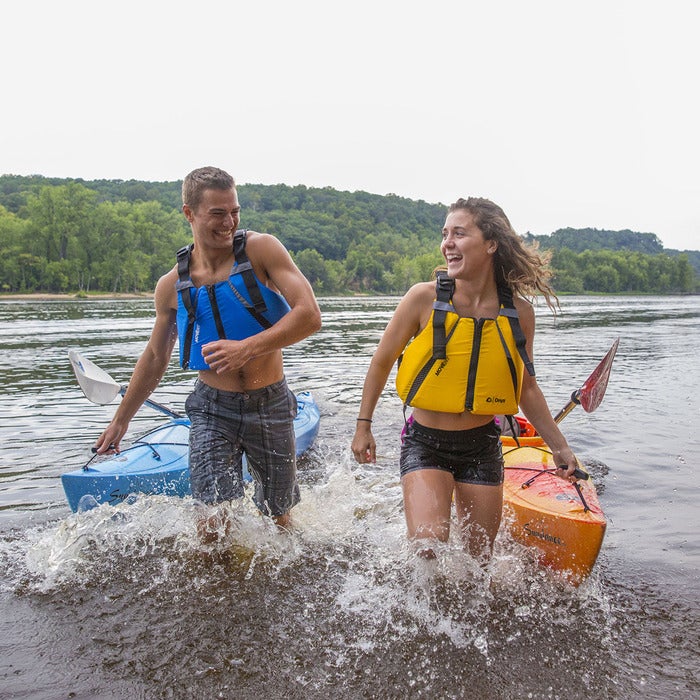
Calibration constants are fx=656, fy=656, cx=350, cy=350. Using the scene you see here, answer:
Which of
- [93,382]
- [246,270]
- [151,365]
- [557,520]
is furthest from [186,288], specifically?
[557,520]

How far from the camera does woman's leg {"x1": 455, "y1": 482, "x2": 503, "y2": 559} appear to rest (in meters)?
3.94

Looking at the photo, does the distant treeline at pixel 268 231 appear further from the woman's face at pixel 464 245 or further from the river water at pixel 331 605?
the woman's face at pixel 464 245

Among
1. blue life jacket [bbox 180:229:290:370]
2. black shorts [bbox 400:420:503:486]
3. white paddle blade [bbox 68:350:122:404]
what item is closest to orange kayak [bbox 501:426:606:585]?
black shorts [bbox 400:420:503:486]

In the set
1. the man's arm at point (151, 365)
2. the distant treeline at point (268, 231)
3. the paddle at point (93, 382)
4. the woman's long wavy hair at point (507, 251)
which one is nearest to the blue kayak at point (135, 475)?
the paddle at point (93, 382)

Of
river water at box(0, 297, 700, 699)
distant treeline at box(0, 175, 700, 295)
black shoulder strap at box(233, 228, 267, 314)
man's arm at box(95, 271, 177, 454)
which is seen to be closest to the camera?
river water at box(0, 297, 700, 699)

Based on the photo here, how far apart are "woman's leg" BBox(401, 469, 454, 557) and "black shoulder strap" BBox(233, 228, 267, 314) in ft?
4.50

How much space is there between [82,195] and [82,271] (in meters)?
12.4

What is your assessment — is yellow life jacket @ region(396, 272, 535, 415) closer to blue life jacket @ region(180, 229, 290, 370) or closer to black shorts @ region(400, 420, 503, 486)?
black shorts @ region(400, 420, 503, 486)

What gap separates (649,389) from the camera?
14.3 meters

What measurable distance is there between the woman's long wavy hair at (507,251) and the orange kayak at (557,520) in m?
1.55

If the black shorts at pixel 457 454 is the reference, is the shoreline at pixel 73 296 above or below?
Answer: below

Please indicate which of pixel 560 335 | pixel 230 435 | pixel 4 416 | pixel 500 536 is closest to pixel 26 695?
pixel 230 435

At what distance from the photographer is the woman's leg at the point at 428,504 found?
374 centimetres

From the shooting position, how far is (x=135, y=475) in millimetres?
5586
